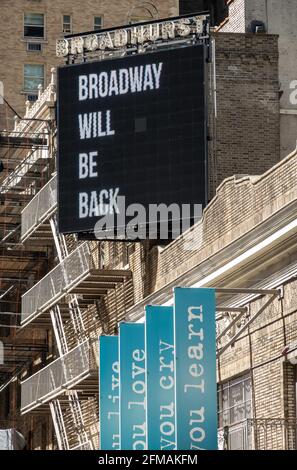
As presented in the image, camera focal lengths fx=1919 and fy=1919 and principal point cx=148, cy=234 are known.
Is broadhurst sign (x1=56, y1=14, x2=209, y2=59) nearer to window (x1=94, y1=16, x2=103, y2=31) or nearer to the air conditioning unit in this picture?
window (x1=94, y1=16, x2=103, y2=31)

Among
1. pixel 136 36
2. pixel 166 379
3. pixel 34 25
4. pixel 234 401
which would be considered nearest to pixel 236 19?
pixel 136 36

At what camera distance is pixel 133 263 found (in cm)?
5256

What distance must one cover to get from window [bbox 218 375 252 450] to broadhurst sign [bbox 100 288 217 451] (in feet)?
4.54

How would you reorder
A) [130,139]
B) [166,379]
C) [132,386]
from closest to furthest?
[166,379] → [132,386] → [130,139]

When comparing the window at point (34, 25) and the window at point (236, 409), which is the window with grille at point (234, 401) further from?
the window at point (34, 25)

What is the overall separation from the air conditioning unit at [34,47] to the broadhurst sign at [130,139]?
3290 cm

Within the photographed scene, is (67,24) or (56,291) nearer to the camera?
(56,291)

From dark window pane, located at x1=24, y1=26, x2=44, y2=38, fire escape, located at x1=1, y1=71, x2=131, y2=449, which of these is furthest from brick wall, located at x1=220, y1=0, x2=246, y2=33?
dark window pane, located at x1=24, y1=26, x2=44, y2=38

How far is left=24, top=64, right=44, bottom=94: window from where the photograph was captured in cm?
8381

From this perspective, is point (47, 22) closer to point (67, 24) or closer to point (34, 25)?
point (34, 25)

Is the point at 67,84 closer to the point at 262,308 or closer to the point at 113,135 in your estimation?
the point at 113,135

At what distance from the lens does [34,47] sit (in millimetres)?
84938

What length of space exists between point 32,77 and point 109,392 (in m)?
A: 37.7

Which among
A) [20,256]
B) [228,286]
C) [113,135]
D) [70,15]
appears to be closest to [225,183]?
[228,286]
